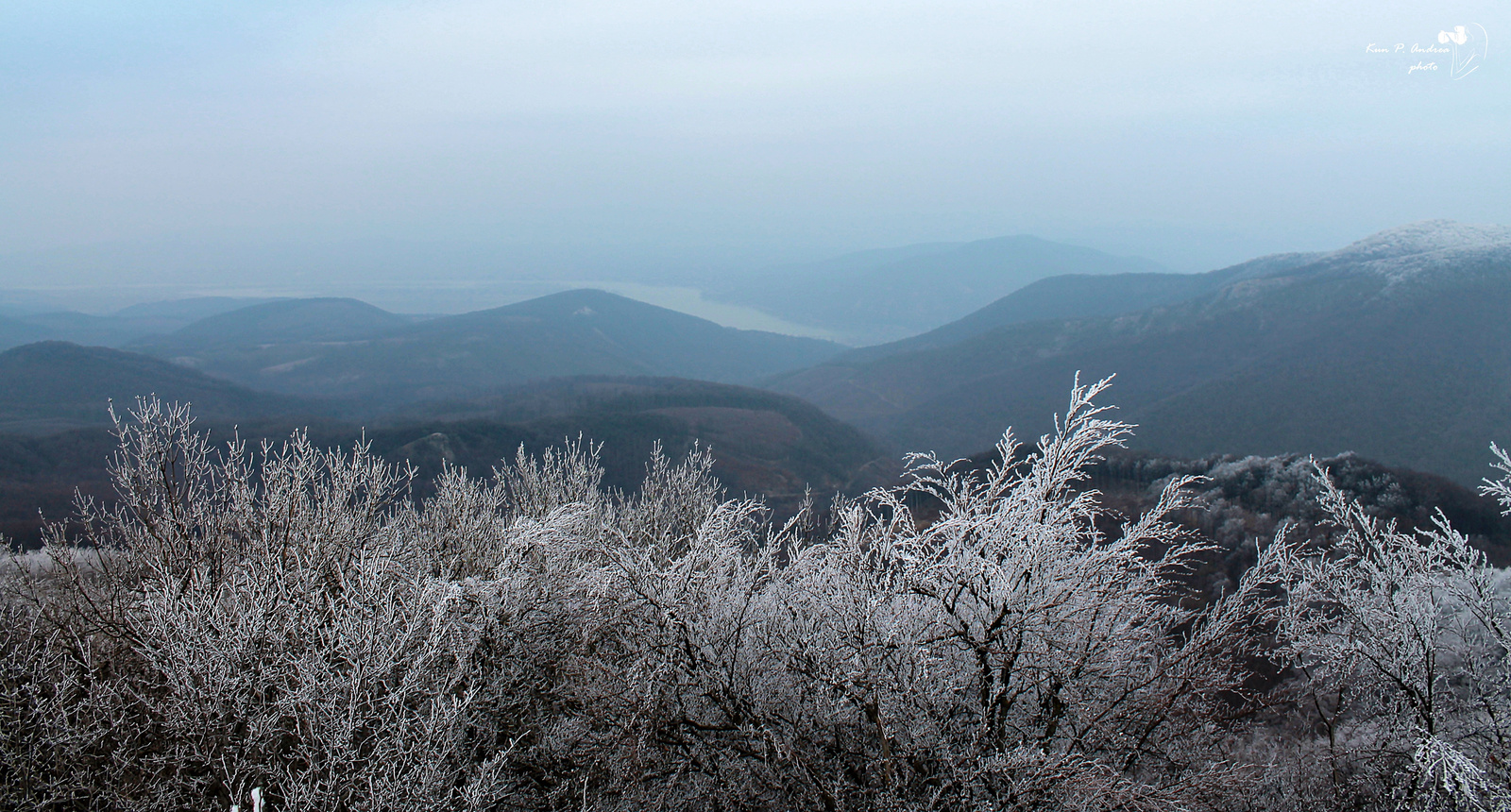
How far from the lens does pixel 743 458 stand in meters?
Answer: 150

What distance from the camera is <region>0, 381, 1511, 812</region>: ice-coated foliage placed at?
8.34m

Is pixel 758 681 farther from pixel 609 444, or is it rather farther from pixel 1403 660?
pixel 609 444

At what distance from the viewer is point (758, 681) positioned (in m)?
9.88

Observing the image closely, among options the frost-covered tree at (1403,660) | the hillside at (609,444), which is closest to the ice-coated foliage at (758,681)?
the frost-covered tree at (1403,660)

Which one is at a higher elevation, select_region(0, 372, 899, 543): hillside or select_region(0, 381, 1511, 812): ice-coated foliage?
select_region(0, 381, 1511, 812): ice-coated foliage

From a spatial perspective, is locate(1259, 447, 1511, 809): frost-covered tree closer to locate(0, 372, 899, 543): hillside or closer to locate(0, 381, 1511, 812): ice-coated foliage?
locate(0, 381, 1511, 812): ice-coated foliage

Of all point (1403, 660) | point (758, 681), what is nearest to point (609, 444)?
point (758, 681)

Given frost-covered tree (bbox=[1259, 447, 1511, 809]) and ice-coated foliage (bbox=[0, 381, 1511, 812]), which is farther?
frost-covered tree (bbox=[1259, 447, 1511, 809])

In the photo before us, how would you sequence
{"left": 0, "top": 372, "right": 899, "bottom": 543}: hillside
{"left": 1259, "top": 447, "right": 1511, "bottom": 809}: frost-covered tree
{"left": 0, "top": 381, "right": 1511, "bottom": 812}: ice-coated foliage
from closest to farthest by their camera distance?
{"left": 0, "top": 381, "right": 1511, "bottom": 812}: ice-coated foliage < {"left": 1259, "top": 447, "right": 1511, "bottom": 809}: frost-covered tree < {"left": 0, "top": 372, "right": 899, "bottom": 543}: hillside

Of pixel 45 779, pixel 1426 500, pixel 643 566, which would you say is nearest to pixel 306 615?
pixel 45 779

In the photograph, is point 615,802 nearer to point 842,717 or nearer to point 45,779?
point 842,717

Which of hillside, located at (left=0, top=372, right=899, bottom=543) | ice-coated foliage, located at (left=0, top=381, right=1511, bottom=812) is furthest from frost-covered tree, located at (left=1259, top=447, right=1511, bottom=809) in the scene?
hillside, located at (left=0, top=372, right=899, bottom=543)

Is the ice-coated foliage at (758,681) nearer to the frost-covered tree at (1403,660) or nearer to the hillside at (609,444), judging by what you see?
the frost-covered tree at (1403,660)

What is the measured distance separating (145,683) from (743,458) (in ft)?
459
